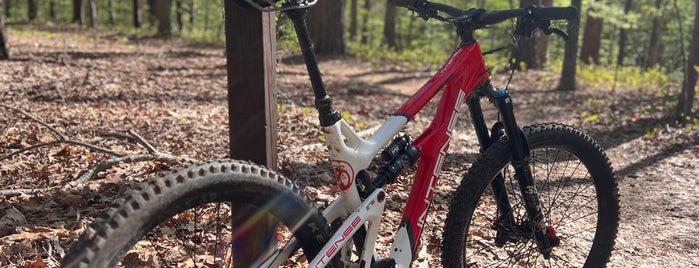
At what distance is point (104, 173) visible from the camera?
408cm

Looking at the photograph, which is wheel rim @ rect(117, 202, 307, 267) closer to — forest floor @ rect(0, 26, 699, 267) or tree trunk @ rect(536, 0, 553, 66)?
forest floor @ rect(0, 26, 699, 267)

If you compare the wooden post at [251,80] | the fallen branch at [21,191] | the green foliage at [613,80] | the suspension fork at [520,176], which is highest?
the wooden post at [251,80]

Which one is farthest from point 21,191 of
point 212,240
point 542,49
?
point 542,49

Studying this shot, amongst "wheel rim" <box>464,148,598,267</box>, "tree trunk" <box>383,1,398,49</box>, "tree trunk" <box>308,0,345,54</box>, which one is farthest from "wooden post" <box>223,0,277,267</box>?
"tree trunk" <box>383,1,398,49</box>

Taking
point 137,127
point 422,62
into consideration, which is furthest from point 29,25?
point 137,127

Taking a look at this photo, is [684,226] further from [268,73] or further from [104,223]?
[104,223]

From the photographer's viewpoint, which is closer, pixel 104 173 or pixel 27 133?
pixel 104 173

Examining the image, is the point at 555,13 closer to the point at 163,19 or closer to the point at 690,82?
the point at 690,82

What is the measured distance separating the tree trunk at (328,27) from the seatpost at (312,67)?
1151 centimetres

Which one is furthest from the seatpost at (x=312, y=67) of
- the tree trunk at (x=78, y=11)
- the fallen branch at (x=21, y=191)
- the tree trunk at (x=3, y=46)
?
the tree trunk at (x=78, y=11)

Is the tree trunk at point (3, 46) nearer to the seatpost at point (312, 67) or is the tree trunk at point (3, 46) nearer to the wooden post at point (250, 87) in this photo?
the wooden post at point (250, 87)

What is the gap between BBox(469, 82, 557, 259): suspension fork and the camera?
8.59 feet

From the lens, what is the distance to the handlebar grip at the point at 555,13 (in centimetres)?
249

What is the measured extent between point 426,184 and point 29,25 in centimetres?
2098
